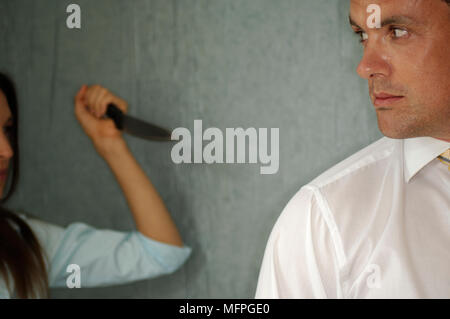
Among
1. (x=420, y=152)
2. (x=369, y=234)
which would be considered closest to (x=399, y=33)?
(x=420, y=152)

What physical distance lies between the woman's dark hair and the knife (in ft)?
0.74

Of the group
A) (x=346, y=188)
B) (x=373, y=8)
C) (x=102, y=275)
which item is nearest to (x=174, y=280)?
(x=102, y=275)

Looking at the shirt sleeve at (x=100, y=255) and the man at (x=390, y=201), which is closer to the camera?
the man at (x=390, y=201)

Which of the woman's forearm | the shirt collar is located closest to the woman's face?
the woman's forearm

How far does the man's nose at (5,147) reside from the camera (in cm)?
106

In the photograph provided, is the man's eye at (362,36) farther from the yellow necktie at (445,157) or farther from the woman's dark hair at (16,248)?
the woman's dark hair at (16,248)

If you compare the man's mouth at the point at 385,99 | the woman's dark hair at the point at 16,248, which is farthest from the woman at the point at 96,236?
the man's mouth at the point at 385,99

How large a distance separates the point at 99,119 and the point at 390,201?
66cm

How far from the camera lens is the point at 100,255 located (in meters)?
1.08

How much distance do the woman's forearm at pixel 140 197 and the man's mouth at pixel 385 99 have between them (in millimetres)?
514

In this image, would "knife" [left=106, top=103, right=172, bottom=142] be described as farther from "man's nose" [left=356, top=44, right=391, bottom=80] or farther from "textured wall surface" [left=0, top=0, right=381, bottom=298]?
"man's nose" [left=356, top=44, right=391, bottom=80]

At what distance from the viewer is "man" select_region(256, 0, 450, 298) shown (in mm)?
898

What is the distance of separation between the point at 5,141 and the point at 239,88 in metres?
0.54

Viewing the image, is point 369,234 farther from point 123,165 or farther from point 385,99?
point 123,165
